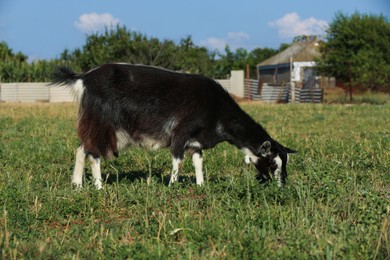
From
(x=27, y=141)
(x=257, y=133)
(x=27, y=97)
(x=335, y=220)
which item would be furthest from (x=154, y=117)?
(x=27, y=97)

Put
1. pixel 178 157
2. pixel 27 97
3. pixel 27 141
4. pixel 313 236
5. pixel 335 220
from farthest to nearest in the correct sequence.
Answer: pixel 27 97 < pixel 27 141 < pixel 178 157 < pixel 335 220 < pixel 313 236

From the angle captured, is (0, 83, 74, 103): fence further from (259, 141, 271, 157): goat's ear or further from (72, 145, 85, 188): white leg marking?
(259, 141, 271, 157): goat's ear

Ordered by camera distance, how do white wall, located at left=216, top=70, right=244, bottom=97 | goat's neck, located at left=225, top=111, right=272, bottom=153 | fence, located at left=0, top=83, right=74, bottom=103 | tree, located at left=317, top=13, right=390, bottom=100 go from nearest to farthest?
goat's neck, located at left=225, top=111, right=272, bottom=153 < tree, located at left=317, top=13, right=390, bottom=100 < white wall, located at left=216, top=70, right=244, bottom=97 < fence, located at left=0, top=83, right=74, bottom=103

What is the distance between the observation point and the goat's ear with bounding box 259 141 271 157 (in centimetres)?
830

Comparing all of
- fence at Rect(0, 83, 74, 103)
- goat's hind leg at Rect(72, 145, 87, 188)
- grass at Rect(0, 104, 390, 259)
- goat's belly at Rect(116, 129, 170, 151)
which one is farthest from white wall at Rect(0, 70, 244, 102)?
goat's hind leg at Rect(72, 145, 87, 188)

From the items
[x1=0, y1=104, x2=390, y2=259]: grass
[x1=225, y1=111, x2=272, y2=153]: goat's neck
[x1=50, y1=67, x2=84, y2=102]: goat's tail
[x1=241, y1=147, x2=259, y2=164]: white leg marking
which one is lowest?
[x1=0, y1=104, x2=390, y2=259]: grass

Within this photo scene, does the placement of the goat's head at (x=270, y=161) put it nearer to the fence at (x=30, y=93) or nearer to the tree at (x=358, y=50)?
the tree at (x=358, y=50)

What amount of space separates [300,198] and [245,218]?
2.43ft

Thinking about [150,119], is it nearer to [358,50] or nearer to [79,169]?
[79,169]

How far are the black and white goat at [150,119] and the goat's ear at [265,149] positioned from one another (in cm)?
2

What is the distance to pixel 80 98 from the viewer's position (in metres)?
8.66

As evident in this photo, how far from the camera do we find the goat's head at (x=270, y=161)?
8219 millimetres

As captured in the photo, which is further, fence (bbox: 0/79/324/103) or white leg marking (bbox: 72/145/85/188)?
fence (bbox: 0/79/324/103)

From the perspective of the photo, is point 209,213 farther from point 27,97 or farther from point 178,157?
point 27,97
